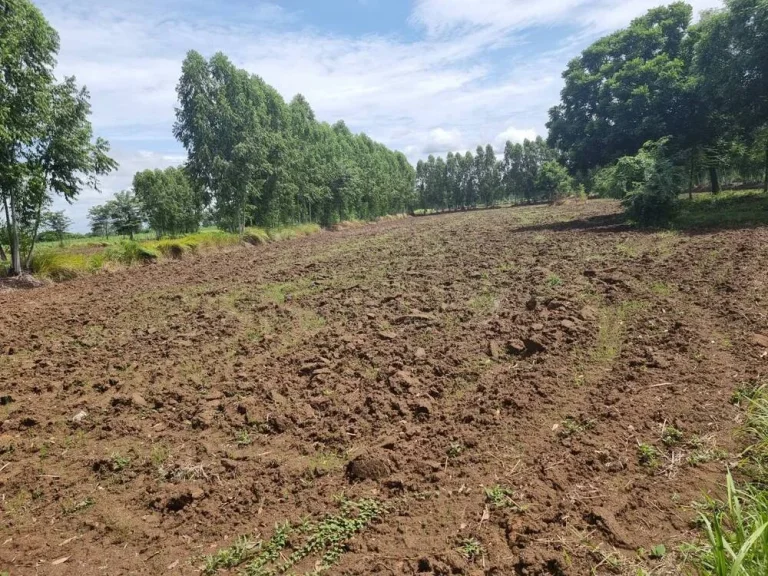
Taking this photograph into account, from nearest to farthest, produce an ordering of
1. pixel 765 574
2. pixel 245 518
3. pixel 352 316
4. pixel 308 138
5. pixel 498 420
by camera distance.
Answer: pixel 765 574, pixel 245 518, pixel 498 420, pixel 352 316, pixel 308 138

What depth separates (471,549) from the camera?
2.63 meters

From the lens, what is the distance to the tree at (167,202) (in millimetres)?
36938

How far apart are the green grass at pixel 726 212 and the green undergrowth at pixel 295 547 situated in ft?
46.6

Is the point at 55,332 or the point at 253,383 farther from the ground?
the point at 55,332

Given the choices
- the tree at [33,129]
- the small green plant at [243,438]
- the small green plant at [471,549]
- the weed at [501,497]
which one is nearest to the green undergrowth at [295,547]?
the small green plant at [471,549]

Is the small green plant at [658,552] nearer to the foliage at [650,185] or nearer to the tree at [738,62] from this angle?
the foliage at [650,185]

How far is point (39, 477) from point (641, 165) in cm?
1687

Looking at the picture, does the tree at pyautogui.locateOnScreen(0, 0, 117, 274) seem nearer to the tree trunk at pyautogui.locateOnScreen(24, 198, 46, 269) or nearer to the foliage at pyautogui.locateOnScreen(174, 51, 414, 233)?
the tree trunk at pyautogui.locateOnScreen(24, 198, 46, 269)

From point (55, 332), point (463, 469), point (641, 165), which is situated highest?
point (641, 165)

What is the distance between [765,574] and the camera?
1765 mm

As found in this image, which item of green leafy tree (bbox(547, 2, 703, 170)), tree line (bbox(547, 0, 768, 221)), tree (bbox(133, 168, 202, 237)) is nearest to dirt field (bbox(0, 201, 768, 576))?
tree line (bbox(547, 0, 768, 221))

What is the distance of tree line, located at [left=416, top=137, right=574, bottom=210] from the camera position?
76188mm

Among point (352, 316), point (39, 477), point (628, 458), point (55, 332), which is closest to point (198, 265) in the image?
point (55, 332)

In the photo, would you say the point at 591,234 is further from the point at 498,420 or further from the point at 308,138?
the point at 308,138
